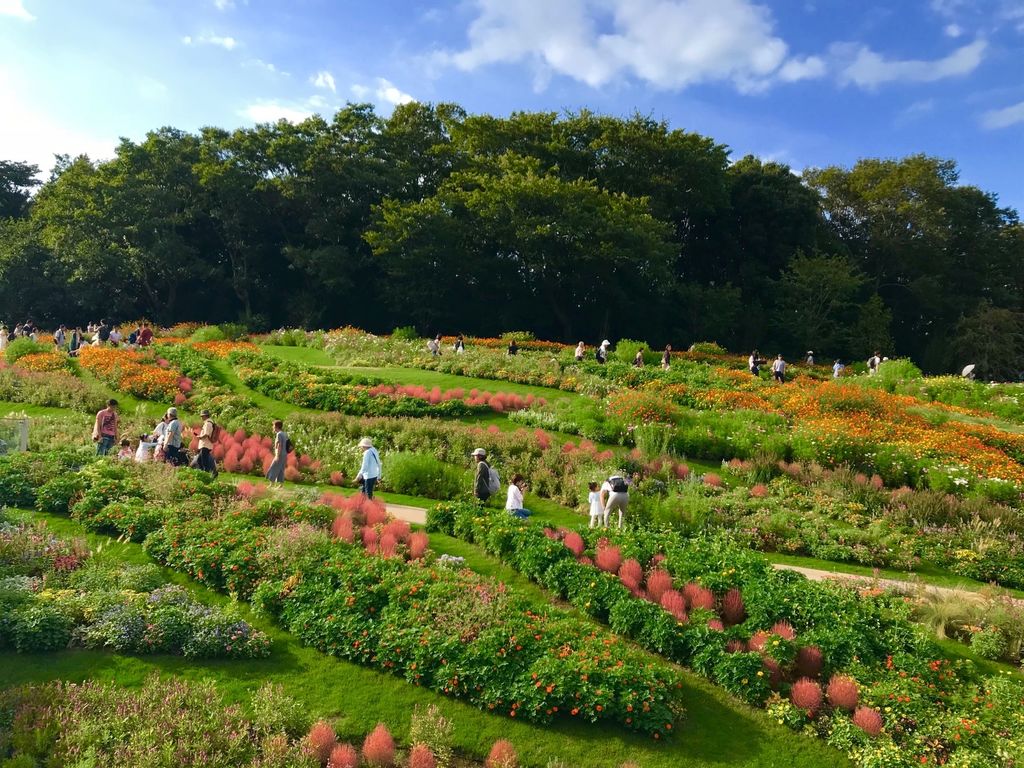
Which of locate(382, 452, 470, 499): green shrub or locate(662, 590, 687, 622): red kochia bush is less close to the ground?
locate(382, 452, 470, 499): green shrub

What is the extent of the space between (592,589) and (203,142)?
46103 millimetres

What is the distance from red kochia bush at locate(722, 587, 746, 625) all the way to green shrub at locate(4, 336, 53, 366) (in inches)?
978

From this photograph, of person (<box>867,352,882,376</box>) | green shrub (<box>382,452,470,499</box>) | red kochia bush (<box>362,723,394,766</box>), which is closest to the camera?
red kochia bush (<box>362,723,394,766</box>)

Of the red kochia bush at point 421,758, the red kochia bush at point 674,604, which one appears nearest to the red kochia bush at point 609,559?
the red kochia bush at point 674,604

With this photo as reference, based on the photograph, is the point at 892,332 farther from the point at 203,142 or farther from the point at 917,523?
the point at 203,142

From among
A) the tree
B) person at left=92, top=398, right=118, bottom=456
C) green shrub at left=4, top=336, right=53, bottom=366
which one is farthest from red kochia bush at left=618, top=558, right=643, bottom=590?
the tree

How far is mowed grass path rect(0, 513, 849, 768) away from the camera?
626cm

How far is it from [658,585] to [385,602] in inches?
143

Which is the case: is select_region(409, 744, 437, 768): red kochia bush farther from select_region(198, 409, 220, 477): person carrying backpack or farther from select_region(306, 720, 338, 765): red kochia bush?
select_region(198, 409, 220, 477): person carrying backpack

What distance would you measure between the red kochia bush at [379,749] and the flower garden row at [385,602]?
93 centimetres

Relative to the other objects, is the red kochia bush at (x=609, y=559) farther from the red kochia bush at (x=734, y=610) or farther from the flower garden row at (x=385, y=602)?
the red kochia bush at (x=734, y=610)

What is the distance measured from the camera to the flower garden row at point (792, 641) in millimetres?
6496

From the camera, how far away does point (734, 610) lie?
8.43 meters

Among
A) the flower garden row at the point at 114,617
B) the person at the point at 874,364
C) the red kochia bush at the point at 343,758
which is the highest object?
the person at the point at 874,364
